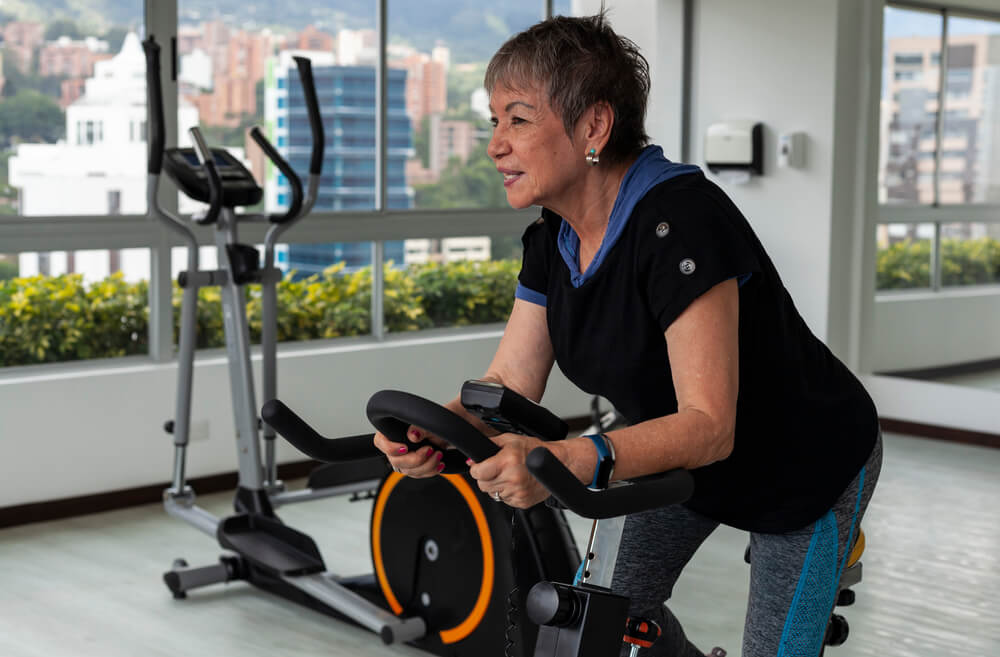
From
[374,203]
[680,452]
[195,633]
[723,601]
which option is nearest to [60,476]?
[195,633]

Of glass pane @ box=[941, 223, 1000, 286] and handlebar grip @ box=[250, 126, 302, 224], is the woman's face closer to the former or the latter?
handlebar grip @ box=[250, 126, 302, 224]

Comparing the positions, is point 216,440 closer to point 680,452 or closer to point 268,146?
point 268,146

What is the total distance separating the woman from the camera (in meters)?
1.41

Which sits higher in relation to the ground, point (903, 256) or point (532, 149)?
point (532, 149)

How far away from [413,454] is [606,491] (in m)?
0.31

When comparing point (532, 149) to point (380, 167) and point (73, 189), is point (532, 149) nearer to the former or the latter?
point (73, 189)

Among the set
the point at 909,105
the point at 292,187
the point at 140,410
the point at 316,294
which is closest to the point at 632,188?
the point at 292,187

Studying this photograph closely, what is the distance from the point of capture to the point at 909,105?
19.5 ft

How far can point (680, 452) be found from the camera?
1.37 metres

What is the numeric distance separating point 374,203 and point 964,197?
2.82 metres

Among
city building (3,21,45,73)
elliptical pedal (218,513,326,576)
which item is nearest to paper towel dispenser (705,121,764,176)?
city building (3,21,45,73)

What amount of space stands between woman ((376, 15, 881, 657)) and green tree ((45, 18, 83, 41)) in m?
3.51

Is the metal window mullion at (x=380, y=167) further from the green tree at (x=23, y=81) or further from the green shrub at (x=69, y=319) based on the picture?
the green tree at (x=23, y=81)

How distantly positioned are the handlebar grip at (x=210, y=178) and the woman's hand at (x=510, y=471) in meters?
2.50
